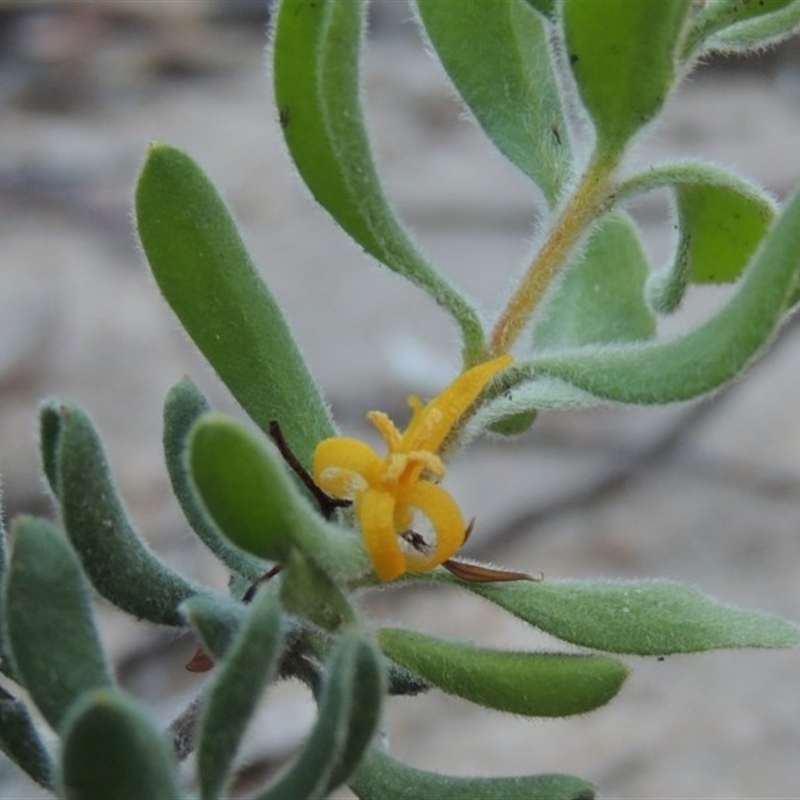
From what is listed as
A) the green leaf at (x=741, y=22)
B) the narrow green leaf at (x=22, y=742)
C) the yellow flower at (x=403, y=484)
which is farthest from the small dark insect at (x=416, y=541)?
the green leaf at (x=741, y=22)

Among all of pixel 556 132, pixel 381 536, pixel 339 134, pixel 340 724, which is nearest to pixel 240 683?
pixel 340 724

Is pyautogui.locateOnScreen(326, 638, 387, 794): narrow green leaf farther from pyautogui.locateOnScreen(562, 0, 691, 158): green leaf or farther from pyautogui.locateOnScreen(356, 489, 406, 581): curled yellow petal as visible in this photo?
pyautogui.locateOnScreen(562, 0, 691, 158): green leaf

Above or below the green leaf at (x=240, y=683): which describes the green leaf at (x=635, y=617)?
below

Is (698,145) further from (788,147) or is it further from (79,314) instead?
(79,314)

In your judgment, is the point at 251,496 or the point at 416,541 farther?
the point at 416,541

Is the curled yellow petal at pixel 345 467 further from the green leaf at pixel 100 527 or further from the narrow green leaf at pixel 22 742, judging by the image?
the narrow green leaf at pixel 22 742

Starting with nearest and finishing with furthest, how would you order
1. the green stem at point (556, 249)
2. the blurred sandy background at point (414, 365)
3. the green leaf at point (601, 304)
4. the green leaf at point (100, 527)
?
the green leaf at point (100, 527), the green stem at point (556, 249), the green leaf at point (601, 304), the blurred sandy background at point (414, 365)

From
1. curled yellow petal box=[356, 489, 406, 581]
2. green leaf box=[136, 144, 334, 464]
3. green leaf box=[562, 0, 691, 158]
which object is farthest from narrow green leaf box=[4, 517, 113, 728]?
green leaf box=[562, 0, 691, 158]

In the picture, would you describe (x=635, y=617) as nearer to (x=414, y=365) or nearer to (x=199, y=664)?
(x=199, y=664)
